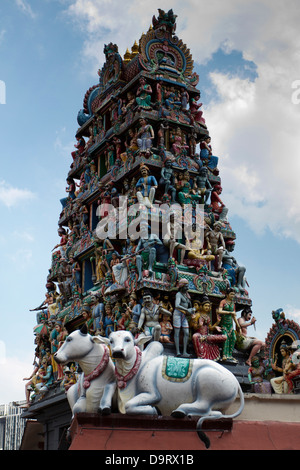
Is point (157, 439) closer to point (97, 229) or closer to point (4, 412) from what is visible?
point (97, 229)

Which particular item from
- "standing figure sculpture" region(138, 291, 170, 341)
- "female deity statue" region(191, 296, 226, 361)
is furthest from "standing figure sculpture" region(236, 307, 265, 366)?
"standing figure sculpture" region(138, 291, 170, 341)

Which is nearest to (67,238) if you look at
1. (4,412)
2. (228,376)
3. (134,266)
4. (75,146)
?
(75,146)

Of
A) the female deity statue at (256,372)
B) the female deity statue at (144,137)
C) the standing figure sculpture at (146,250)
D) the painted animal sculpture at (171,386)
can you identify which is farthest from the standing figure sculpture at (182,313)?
the painted animal sculpture at (171,386)

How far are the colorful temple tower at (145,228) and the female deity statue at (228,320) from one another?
4cm

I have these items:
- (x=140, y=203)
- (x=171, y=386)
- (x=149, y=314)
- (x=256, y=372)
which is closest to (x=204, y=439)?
(x=171, y=386)

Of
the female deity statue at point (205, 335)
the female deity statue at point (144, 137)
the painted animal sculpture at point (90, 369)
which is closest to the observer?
the painted animal sculpture at point (90, 369)

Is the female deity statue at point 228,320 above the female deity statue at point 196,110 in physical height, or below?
below

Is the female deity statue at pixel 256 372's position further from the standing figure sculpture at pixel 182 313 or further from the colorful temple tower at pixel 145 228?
the standing figure sculpture at pixel 182 313

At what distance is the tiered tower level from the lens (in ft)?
72.1

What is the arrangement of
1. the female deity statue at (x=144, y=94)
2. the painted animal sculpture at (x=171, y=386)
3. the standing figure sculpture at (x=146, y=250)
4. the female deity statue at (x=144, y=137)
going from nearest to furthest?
1. the painted animal sculpture at (x=171, y=386)
2. the standing figure sculpture at (x=146, y=250)
3. the female deity statue at (x=144, y=137)
4. the female deity statue at (x=144, y=94)

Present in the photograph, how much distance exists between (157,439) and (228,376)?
4.73ft

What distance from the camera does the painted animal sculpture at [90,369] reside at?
9586 mm

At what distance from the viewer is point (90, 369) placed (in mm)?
9867
